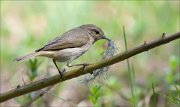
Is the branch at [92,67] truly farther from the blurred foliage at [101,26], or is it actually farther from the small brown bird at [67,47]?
the blurred foliage at [101,26]

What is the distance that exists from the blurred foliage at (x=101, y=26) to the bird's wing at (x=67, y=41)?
5.05 ft

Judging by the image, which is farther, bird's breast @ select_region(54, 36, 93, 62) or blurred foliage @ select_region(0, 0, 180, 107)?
blurred foliage @ select_region(0, 0, 180, 107)

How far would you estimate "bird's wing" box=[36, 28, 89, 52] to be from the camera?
18.2 feet

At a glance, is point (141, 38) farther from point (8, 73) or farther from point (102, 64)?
point (102, 64)

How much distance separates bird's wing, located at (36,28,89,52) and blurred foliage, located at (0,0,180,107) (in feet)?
5.05

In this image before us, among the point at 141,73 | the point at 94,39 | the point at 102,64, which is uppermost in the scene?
the point at 102,64

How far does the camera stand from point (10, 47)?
352 inches

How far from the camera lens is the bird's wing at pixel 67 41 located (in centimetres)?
555

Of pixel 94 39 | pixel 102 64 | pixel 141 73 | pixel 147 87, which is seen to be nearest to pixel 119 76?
pixel 141 73

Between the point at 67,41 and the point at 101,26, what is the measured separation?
12.0ft

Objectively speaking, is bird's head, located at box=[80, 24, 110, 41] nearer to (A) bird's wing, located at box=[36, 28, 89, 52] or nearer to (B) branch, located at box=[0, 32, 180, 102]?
(A) bird's wing, located at box=[36, 28, 89, 52]

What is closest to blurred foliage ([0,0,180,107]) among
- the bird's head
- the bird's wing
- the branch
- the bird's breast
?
the bird's head

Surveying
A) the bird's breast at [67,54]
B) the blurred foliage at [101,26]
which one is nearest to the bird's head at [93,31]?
the bird's breast at [67,54]

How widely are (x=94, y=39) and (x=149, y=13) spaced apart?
350 centimetres
